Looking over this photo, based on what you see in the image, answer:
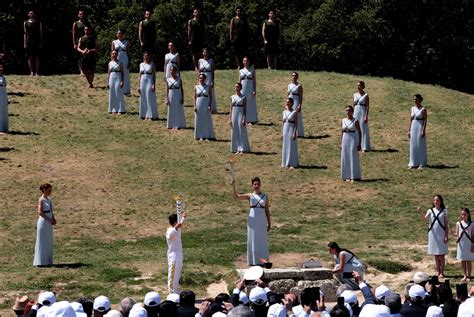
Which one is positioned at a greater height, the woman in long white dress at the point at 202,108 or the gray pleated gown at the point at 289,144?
the woman in long white dress at the point at 202,108

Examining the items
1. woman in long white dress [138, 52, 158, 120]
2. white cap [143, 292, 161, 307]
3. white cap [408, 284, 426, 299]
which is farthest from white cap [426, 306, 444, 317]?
woman in long white dress [138, 52, 158, 120]

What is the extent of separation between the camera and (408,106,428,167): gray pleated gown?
38562 mm

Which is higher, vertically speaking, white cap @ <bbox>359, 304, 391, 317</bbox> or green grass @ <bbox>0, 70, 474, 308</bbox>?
green grass @ <bbox>0, 70, 474, 308</bbox>

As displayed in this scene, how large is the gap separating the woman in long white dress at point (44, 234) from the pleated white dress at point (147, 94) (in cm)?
1346

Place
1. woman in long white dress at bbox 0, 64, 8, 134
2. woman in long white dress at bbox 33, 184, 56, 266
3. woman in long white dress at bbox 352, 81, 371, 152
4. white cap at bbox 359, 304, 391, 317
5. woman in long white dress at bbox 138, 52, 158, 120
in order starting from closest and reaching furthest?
1. white cap at bbox 359, 304, 391, 317
2. woman in long white dress at bbox 33, 184, 56, 266
3. woman in long white dress at bbox 0, 64, 8, 134
4. woman in long white dress at bbox 352, 81, 371, 152
5. woman in long white dress at bbox 138, 52, 158, 120

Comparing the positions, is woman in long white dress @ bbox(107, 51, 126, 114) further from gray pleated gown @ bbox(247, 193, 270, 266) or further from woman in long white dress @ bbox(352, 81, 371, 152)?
gray pleated gown @ bbox(247, 193, 270, 266)

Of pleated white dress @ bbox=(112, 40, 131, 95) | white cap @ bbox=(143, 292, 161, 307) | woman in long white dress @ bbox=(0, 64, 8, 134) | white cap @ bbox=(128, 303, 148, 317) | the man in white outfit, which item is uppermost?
pleated white dress @ bbox=(112, 40, 131, 95)

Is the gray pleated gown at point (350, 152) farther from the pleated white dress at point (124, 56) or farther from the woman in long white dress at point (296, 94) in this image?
the pleated white dress at point (124, 56)

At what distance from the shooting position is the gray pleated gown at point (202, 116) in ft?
133

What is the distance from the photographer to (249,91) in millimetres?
42969

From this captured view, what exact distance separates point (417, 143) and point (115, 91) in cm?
1028

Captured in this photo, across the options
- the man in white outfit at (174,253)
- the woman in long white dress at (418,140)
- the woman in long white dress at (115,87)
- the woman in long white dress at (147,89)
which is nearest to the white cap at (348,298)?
the man in white outfit at (174,253)

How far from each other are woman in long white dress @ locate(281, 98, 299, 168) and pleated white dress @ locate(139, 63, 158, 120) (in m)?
5.78

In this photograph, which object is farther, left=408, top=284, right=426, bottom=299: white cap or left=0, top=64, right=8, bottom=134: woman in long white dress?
left=0, top=64, right=8, bottom=134: woman in long white dress
